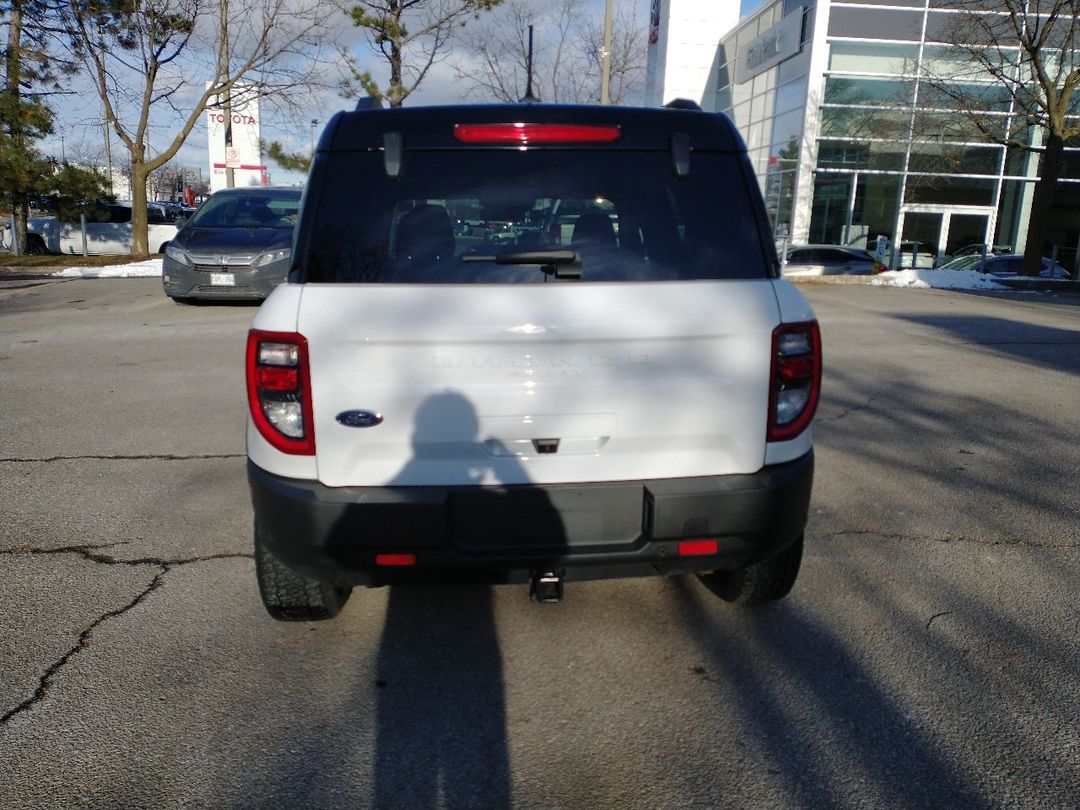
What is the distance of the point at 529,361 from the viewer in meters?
2.60

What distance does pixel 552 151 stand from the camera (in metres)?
2.81

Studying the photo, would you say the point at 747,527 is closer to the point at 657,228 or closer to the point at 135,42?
the point at 657,228

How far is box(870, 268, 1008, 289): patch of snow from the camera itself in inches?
782

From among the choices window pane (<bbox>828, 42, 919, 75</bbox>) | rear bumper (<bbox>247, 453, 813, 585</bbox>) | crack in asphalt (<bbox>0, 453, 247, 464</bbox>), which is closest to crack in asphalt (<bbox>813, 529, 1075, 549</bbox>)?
rear bumper (<bbox>247, 453, 813, 585</bbox>)

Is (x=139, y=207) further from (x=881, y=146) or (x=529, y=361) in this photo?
(x=529, y=361)

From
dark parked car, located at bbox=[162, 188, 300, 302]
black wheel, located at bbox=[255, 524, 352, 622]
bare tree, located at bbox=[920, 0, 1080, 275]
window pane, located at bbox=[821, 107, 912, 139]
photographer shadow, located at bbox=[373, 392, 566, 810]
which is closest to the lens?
photographer shadow, located at bbox=[373, 392, 566, 810]

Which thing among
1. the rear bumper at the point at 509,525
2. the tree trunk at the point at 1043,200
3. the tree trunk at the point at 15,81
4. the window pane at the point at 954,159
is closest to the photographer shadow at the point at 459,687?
the rear bumper at the point at 509,525

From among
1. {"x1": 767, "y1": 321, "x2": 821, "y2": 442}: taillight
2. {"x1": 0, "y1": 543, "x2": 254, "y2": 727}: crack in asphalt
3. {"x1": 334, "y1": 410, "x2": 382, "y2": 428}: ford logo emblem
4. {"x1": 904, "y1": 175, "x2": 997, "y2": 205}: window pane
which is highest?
{"x1": 904, "y1": 175, "x2": 997, "y2": 205}: window pane

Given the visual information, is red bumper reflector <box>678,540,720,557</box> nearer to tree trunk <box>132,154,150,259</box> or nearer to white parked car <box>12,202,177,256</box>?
tree trunk <box>132,154,150,259</box>

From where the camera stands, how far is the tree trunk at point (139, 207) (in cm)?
2119

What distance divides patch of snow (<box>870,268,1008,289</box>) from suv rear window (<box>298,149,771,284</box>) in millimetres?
18738

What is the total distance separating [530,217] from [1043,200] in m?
21.8

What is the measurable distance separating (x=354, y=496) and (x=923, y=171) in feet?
83.7

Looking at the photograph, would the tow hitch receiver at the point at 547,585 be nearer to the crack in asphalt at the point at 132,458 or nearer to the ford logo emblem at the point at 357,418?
the ford logo emblem at the point at 357,418
